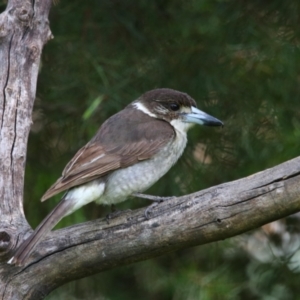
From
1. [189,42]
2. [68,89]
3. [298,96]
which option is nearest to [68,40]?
[68,89]

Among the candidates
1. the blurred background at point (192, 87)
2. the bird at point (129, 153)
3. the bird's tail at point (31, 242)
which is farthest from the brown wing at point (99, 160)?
the blurred background at point (192, 87)

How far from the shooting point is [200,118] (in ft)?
14.9

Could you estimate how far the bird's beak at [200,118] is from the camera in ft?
14.7

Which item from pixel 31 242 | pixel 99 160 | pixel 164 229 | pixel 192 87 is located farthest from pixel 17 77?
pixel 192 87

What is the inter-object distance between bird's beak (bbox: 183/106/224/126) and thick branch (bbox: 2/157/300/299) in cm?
87

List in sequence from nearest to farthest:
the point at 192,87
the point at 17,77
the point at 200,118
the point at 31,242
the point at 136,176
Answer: the point at 31,242 < the point at 17,77 < the point at 136,176 < the point at 200,118 < the point at 192,87

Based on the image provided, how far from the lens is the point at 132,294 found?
5395mm

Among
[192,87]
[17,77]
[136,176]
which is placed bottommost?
[192,87]

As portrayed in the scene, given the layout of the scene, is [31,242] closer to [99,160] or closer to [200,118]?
[99,160]

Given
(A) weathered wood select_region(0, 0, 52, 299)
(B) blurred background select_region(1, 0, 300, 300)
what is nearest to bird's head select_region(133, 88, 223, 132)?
(B) blurred background select_region(1, 0, 300, 300)

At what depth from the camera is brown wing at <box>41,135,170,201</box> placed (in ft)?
13.1

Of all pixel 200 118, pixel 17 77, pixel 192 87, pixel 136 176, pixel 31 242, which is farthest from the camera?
pixel 192 87

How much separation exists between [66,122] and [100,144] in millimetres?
975

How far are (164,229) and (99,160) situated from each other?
70cm
